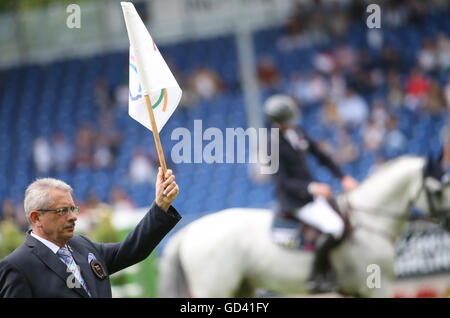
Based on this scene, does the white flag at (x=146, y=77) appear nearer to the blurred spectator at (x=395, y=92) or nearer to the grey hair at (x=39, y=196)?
the grey hair at (x=39, y=196)

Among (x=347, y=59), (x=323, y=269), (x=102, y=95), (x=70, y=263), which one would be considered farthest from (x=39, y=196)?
(x=102, y=95)

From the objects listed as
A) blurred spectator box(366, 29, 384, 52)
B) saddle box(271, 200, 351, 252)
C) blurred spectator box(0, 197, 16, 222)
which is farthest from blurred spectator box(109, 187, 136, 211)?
saddle box(271, 200, 351, 252)

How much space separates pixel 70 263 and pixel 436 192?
439cm

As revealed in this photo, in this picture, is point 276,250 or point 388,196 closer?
point 276,250

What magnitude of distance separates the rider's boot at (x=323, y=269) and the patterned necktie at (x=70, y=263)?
3731 mm

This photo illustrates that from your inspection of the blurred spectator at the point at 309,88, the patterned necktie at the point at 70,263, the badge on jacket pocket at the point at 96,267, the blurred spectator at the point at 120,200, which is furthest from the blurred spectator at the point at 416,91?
the patterned necktie at the point at 70,263

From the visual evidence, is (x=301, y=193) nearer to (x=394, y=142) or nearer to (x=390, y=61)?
(x=394, y=142)

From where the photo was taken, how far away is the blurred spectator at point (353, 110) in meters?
13.9

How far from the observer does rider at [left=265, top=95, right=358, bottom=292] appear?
21.0 ft

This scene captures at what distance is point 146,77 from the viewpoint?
3.33m

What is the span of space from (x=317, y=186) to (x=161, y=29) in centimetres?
1390
